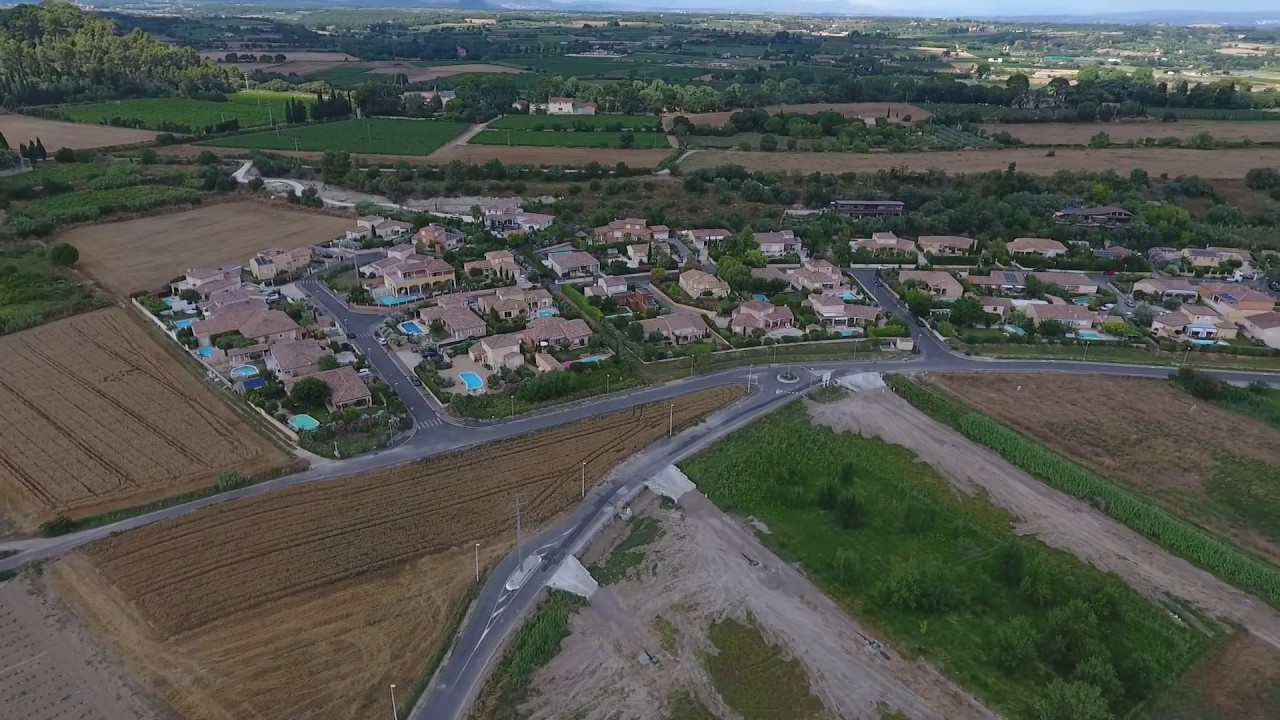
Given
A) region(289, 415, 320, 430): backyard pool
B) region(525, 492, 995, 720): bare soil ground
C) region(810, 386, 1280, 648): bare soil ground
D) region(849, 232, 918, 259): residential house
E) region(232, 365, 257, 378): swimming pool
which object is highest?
region(849, 232, 918, 259): residential house

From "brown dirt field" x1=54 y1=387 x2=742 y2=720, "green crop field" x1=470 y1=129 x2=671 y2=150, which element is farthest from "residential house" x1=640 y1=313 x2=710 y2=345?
"green crop field" x1=470 y1=129 x2=671 y2=150

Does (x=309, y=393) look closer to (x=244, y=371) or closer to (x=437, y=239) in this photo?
(x=244, y=371)

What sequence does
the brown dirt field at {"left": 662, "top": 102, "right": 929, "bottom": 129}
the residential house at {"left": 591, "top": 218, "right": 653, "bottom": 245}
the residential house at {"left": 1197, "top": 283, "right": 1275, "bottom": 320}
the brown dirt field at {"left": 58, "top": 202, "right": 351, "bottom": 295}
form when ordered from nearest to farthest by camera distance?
1. the residential house at {"left": 1197, "top": 283, "right": 1275, "bottom": 320}
2. the brown dirt field at {"left": 58, "top": 202, "right": 351, "bottom": 295}
3. the residential house at {"left": 591, "top": 218, "right": 653, "bottom": 245}
4. the brown dirt field at {"left": 662, "top": 102, "right": 929, "bottom": 129}

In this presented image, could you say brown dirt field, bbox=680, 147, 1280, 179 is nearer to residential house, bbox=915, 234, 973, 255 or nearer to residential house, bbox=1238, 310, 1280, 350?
residential house, bbox=915, 234, 973, 255

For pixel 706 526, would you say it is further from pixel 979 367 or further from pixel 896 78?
pixel 896 78

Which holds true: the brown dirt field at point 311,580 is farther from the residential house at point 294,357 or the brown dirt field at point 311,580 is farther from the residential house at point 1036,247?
the residential house at point 1036,247

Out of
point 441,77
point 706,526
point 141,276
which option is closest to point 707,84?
point 441,77
